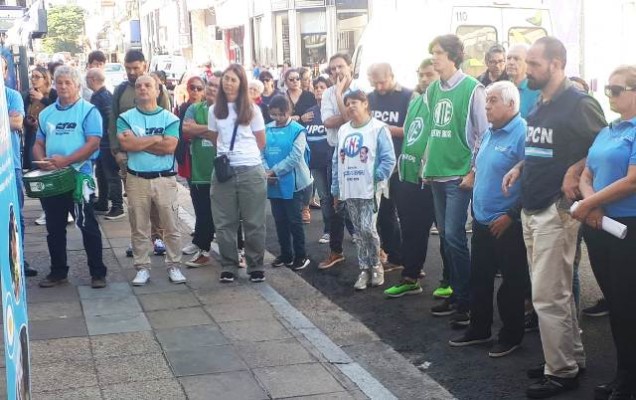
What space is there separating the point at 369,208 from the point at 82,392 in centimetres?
312

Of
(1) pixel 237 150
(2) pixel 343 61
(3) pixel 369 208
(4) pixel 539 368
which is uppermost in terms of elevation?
(2) pixel 343 61

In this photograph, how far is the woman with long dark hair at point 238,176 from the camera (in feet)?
24.6

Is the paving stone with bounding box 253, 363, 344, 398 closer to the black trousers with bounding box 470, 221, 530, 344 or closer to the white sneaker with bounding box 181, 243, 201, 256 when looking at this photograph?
the black trousers with bounding box 470, 221, 530, 344

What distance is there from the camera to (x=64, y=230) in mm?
7516

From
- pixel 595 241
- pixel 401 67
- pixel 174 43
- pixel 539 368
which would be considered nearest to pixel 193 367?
pixel 539 368

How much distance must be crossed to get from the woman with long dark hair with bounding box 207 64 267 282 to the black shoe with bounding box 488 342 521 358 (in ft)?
8.69

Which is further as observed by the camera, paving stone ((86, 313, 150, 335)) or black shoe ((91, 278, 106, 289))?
black shoe ((91, 278, 106, 289))

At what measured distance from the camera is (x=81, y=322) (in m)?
6.47

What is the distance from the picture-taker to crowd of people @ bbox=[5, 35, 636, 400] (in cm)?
480

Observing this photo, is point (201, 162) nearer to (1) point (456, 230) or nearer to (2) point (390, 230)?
(2) point (390, 230)

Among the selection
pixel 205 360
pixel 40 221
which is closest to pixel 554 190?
pixel 205 360

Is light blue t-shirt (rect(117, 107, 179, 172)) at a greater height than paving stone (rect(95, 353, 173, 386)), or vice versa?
light blue t-shirt (rect(117, 107, 179, 172))

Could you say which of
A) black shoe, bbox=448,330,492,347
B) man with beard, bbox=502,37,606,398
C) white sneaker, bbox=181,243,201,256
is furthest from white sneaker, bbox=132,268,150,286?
man with beard, bbox=502,37,606,398

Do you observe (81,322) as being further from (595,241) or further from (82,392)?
(595,241)
